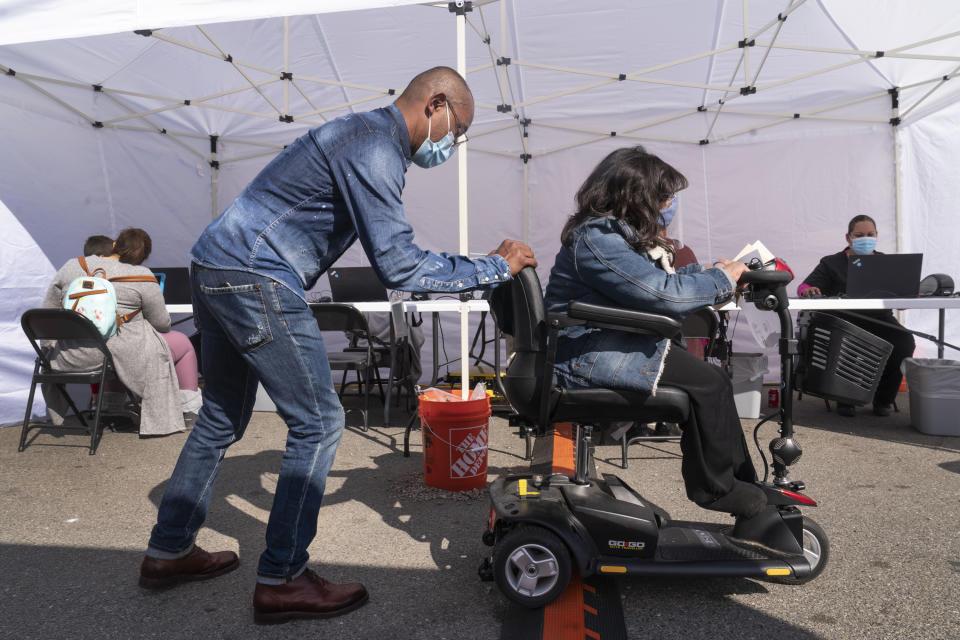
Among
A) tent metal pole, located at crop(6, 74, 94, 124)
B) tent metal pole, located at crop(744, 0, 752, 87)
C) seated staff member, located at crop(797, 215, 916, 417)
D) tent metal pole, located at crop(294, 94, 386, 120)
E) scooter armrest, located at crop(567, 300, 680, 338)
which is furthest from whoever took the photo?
tent metal pole, located at crop(294, 94, 386, 120)

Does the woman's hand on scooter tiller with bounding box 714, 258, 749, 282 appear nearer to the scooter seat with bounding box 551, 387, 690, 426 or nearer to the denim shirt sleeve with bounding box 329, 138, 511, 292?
the scooter seat with bounding box 551, 387, 690, 426

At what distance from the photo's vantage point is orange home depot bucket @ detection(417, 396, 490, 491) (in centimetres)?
319

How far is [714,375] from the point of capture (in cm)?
199

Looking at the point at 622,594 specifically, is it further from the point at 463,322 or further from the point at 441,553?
the point at 463,322

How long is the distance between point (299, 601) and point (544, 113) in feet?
20.9

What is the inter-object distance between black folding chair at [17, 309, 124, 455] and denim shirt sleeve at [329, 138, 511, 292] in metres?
3.05

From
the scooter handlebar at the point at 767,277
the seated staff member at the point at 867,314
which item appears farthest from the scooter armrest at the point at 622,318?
the seated staff member at the point at 867,314

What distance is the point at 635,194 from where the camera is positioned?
80.9 inches

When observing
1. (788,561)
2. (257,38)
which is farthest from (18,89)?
(788,561)

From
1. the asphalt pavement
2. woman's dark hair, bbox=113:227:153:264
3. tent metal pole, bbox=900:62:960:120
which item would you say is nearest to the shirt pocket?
the asphalt pavement

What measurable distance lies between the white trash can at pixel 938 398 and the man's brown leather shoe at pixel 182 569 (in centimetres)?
457

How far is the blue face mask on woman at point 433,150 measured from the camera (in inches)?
78.0

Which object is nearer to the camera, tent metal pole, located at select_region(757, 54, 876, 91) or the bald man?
the bald man

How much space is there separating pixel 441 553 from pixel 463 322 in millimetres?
1409
